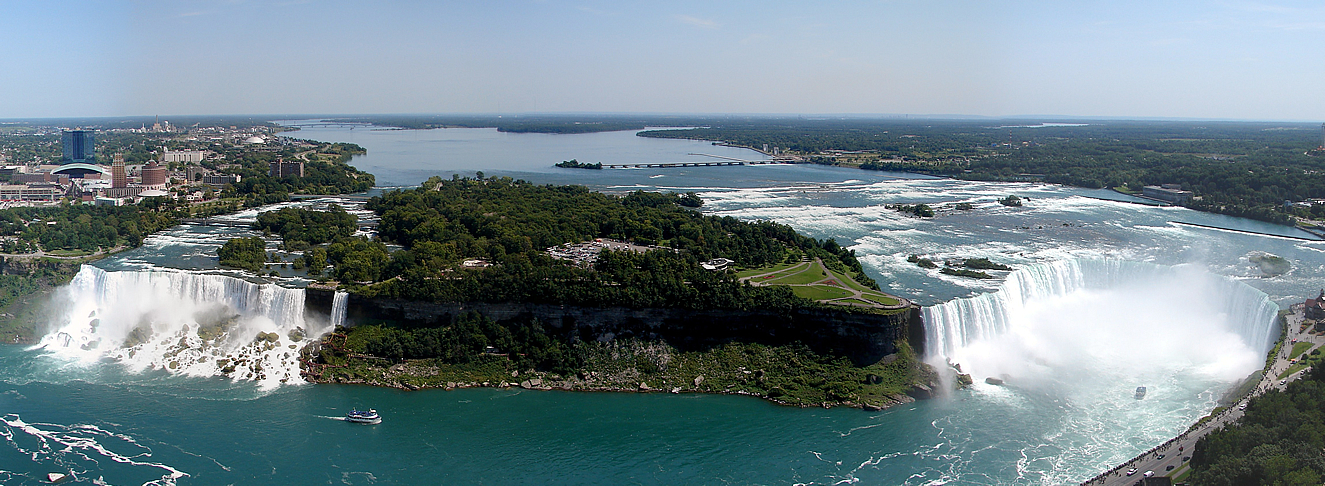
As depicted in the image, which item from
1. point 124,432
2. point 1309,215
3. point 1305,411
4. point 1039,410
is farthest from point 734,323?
point 1309,215

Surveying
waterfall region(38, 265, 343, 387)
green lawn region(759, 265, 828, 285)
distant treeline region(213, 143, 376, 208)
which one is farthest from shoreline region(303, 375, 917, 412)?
distant treeline region(213, 143, 376, 208)

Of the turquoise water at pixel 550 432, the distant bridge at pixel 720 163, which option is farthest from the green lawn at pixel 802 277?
the distant bridge at pixel 720 163

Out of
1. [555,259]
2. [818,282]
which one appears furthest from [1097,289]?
[555,259]

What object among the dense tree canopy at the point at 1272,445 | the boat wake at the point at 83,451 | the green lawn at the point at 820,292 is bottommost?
the boat wake at the point at 83,451

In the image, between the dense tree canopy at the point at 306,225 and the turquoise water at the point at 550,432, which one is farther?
the dense tree canopy at the point at 306,225

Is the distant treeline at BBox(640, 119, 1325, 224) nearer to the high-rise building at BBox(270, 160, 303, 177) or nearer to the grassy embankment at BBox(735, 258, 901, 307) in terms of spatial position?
the grassy embankment at BBox(735, 258, 901, 307)

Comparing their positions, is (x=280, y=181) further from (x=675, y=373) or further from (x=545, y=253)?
(x=675, y=373)

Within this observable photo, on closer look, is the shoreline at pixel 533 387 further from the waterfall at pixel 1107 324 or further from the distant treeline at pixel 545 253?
the waterfall at pixel 1107 324

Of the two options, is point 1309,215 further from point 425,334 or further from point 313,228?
point 313,228
